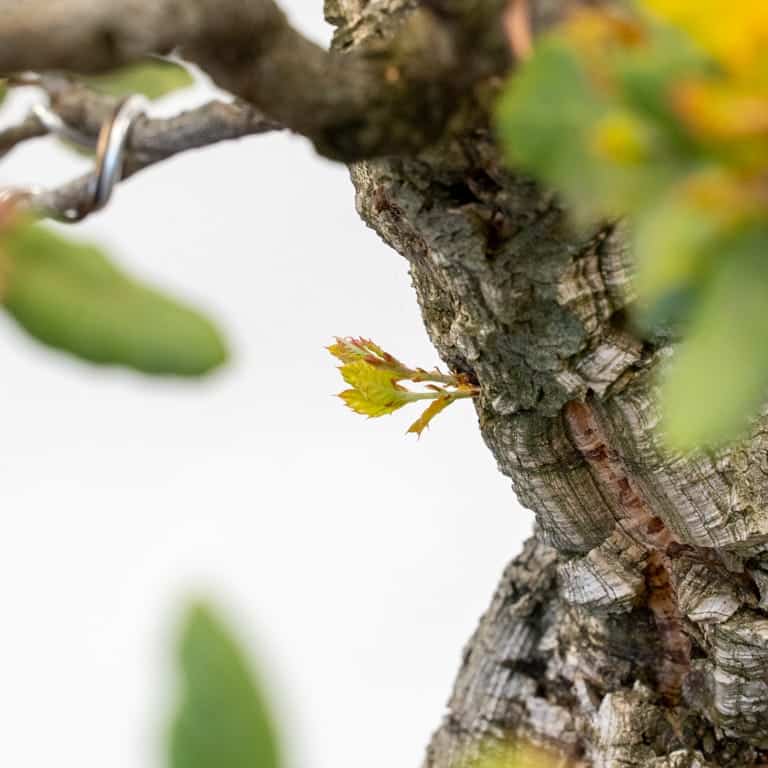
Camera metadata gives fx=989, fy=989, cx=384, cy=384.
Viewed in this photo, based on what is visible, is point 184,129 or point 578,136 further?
point 184,129

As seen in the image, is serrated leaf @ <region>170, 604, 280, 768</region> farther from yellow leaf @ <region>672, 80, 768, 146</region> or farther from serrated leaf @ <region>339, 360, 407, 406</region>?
serrated leaf @ <region>339, 360, 407, 406</region>

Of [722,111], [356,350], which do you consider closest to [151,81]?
[356,350]

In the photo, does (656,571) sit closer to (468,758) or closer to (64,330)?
(468,758)

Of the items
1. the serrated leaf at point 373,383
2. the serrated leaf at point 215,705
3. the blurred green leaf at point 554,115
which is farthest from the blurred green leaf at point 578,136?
the serrated leaf at point 373,383

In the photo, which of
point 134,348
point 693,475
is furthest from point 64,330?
point 693,475

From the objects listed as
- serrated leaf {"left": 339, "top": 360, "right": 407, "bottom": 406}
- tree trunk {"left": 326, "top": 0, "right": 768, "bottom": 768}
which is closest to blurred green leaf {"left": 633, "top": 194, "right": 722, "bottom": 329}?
tree trunk {"left": 326, "top": 0, "right": 768, "bottom": 768}

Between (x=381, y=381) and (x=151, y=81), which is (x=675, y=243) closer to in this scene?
(x=151, y=81)
